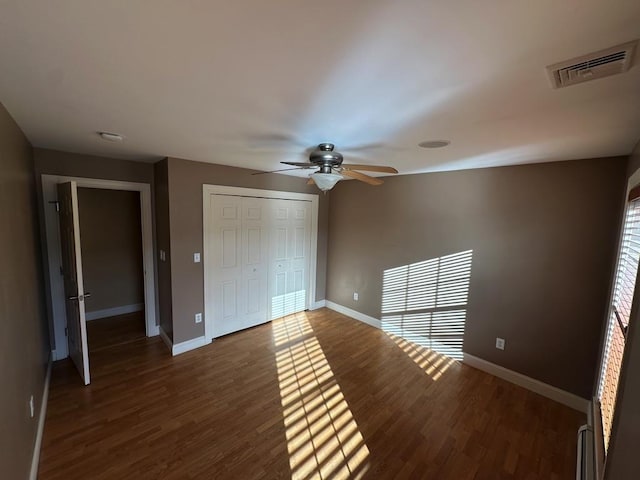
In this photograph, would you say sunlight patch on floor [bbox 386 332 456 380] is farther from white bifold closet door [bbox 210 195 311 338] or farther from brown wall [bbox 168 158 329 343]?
brown wall [bbox 168 158 329 343]

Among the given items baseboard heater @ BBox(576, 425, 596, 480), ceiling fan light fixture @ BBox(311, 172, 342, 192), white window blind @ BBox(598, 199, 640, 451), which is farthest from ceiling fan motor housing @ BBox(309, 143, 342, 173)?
baseboard heater @ BBox(576, 425, 596, 480)

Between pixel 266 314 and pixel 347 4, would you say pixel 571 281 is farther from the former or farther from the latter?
pixel 266 314

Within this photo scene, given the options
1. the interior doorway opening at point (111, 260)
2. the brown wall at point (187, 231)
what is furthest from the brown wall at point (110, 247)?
the brown wall at point (187, 231)

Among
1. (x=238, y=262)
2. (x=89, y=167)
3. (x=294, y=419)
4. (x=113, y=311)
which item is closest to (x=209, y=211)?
(x=238, y=262)

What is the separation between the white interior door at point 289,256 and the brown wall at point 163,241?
1.36 m

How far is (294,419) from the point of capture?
2309 mm

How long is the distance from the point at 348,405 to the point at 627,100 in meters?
2.72

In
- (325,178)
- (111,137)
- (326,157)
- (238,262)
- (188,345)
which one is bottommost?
(188,345)

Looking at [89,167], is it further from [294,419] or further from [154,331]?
[294,419]

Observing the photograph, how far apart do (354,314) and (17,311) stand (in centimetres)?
377

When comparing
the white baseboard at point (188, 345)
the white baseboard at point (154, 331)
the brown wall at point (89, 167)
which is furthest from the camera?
the white baseboard at point (154, 331)

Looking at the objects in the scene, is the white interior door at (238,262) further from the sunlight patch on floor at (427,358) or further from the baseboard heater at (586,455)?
the baseboard heater at (586,455)

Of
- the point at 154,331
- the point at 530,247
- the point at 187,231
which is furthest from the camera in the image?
the point at 154,331

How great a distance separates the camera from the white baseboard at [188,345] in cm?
322
